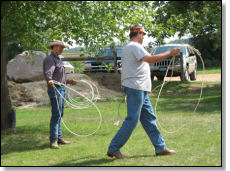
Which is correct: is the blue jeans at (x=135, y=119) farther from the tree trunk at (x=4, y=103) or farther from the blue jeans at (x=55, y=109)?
the tree trunk at (x=4, y=103)

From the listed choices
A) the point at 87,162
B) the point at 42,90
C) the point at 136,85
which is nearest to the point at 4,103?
the point at 87,162

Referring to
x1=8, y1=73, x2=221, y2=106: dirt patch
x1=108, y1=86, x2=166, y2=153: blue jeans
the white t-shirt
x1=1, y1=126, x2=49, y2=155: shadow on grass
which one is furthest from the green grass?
x1=8, y1=73, x2=221, y2=106: dirt patch

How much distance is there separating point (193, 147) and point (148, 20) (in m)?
3.58

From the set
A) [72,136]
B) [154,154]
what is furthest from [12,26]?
[154,154]

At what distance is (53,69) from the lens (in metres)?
7.11

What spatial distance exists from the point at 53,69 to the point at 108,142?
67.8 inches

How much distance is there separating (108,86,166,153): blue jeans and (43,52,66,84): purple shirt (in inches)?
71.3

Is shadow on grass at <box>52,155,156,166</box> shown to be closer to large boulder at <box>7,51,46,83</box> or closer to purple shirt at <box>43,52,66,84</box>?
purple shirt at <box>43,52,66,84</box>

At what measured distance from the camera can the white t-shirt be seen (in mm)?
5617

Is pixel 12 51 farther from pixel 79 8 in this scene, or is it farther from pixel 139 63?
pixel 139 63

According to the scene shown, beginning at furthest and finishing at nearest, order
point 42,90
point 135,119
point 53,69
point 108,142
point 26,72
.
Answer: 1. point 26,72
2. point 42,90
3. point 108,142
4. point 53,69
5. point 135,119

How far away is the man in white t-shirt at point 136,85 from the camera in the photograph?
561 centimetres

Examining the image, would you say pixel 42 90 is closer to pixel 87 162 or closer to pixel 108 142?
pixel 108 142

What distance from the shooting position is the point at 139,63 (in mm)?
5680
